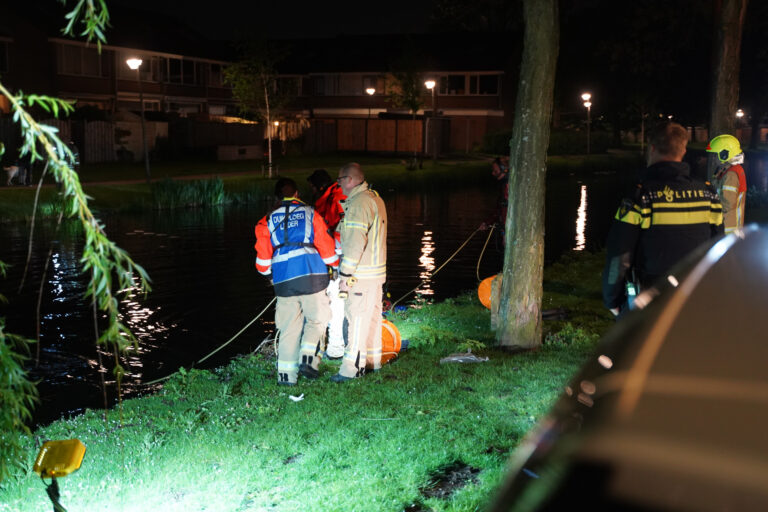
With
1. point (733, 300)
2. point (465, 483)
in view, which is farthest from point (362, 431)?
point (733, 300)

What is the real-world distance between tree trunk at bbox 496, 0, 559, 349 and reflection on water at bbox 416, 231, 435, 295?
527 cm

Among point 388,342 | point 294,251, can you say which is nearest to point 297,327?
point 294,251

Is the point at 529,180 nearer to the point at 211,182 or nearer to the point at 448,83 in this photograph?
the point at 211,182

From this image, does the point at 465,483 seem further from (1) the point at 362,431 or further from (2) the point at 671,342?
(2) the point at 671,342

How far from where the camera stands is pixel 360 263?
774 cm

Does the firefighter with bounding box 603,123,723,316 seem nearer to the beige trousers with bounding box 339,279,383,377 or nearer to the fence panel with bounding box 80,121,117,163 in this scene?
the beige trousers with bounding box 339,279,383,377

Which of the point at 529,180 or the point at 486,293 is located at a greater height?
the point at 529,180

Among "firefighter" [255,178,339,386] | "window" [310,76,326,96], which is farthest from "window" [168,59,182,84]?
"firefighter" [255,178,339,386]

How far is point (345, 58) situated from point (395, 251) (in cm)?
5325

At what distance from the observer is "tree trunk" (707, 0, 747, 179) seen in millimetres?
12273

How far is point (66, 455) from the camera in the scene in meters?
4.04

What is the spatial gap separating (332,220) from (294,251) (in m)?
1.96

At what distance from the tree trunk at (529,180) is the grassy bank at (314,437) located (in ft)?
1.24

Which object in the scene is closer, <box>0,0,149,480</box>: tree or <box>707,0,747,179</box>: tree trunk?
<box>0,0,149,480</box>: tree
